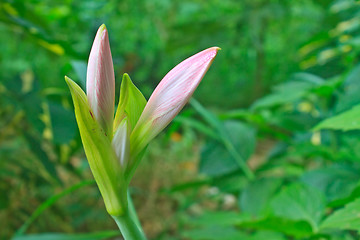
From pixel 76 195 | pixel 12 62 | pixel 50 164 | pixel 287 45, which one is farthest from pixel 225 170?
pixel 287 45

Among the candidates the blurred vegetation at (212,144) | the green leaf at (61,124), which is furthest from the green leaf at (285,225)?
the green leaf at (61,124)

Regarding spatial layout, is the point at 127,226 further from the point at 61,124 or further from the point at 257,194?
the point at 61,124

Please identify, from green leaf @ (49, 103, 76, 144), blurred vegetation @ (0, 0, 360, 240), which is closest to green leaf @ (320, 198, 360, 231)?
blurred vegetation @ (0, 0, 360, 240)

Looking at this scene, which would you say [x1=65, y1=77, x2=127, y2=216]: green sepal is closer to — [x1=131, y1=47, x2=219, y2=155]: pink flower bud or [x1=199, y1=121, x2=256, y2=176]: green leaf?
[x1=131, y1=47, x2=219, y2=155]: pink flower bud

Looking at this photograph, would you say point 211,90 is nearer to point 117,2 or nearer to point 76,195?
point 117,2

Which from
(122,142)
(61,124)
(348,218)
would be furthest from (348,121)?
(61,124)

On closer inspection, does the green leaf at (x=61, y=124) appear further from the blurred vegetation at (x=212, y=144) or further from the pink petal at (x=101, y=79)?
the pink petal at (x=101, y=79)
